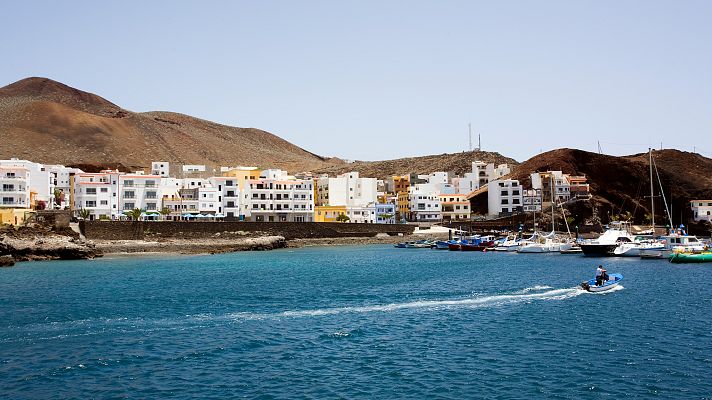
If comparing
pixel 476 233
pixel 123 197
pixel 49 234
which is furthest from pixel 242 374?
pixel 476 233

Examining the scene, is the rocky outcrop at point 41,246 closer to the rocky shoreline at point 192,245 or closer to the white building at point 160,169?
the rocky shoreline at point 192,245

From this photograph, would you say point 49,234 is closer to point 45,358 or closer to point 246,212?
point 246,212

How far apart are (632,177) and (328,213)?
213 ft

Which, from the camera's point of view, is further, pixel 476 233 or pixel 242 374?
pixel 476 233

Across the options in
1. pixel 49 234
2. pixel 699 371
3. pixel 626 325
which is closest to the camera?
pixel 699 371

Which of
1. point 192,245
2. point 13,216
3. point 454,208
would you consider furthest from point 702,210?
point 13,216

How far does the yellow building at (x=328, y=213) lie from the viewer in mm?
122688

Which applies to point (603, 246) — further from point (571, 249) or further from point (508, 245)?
point (508, 245)

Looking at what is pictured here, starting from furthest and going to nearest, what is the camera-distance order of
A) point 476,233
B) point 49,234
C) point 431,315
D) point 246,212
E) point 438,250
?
point 476,233 < point 246,212 < point 438,250 < point 49,234 < point 431,315

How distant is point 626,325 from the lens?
31.3 meters

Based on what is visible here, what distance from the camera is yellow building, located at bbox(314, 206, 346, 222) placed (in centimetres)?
12269

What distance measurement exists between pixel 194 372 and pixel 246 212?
8831cm

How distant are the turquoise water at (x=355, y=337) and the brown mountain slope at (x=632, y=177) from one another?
3132 inches

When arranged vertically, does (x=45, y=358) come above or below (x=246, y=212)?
below
